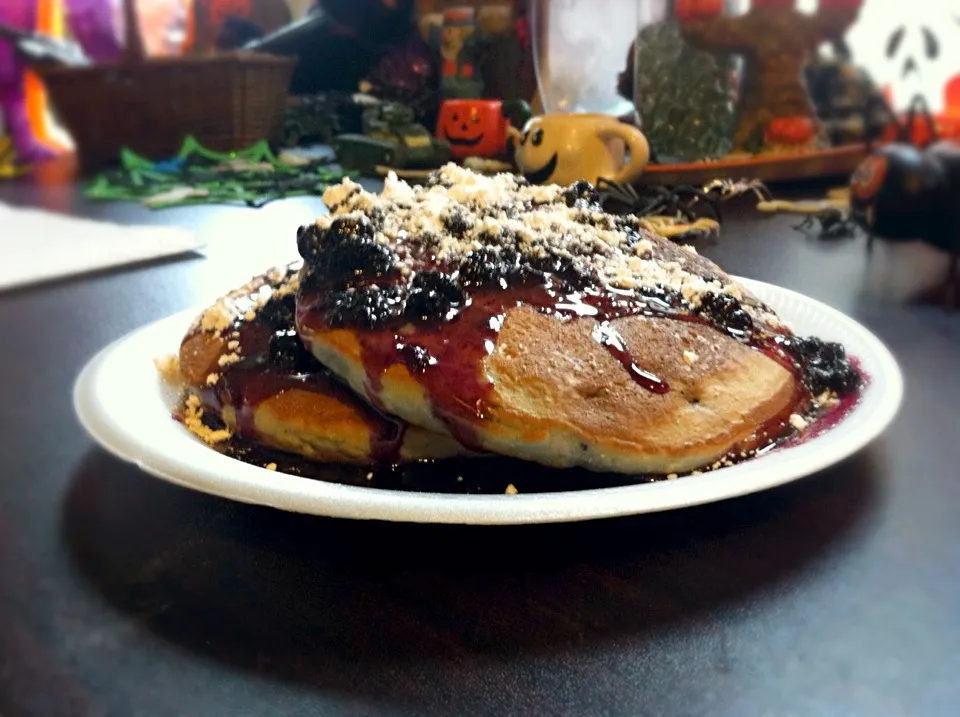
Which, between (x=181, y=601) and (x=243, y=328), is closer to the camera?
(x=181, y=601)

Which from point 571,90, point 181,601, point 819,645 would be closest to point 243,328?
point 181,601

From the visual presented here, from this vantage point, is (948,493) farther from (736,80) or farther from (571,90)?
(736,80)

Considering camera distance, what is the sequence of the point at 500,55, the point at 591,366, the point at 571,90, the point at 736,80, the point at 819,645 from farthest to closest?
1. the point at 736,80
2. the point at 571,90
3. the point at 500,55
4. the point at 591,366
5. the point at 819,645

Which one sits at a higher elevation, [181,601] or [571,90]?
[571,90]

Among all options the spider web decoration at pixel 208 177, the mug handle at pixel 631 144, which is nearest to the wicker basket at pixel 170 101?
the spider web decoration at pixel 208 177

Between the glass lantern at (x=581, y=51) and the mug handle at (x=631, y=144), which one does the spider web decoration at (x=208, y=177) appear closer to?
the glass lantern at (x=581, y=51)

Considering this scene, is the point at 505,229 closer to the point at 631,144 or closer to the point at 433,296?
the point at 433,296

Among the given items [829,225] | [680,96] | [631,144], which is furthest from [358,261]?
[680,96]
